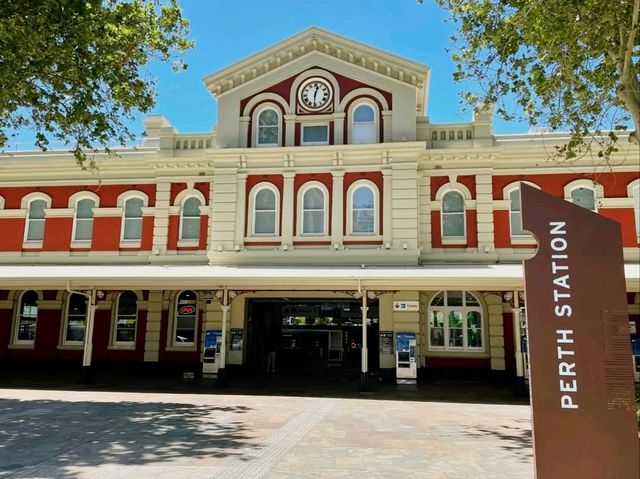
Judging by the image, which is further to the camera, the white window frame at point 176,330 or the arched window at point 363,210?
the white window frame at point 176,330

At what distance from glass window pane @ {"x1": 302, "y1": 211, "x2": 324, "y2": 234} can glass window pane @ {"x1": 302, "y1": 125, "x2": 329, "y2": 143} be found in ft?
7.97

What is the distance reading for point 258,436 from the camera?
815 centimetres

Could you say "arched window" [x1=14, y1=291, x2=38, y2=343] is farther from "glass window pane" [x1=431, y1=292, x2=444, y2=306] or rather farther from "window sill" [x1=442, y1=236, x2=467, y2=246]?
"window sill" [x1=442, y1=236, x2=467, y2=246]

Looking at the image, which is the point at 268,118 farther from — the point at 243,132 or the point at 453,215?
the point at 453,215

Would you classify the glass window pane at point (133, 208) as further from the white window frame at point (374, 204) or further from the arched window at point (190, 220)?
the white window frame at point (374, 204)

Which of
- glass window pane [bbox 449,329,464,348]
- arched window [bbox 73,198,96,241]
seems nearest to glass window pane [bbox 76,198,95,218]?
arched window [bbox 73,198,96,241]

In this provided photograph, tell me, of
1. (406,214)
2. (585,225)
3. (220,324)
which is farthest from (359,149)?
(585,225)

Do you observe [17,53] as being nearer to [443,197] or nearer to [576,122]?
[576,122]

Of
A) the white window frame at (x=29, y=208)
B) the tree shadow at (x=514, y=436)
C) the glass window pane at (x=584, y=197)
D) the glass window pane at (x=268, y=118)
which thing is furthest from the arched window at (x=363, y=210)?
the white window frame at (x=29, y=208)

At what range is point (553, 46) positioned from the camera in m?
8.86

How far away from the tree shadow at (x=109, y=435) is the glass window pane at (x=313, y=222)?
7.00 m

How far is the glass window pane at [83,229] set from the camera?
18.3m

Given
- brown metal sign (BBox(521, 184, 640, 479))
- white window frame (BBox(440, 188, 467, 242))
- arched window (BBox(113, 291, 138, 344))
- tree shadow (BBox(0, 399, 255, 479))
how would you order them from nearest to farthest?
brown metal sign (BBox(521, 184, 640, 479)) < tree shadow (BBox(0, 399, 255, 479)) < white window frame (BBox(440, 188, 467, 242)) < arched window (BBox(113, 291, 138, 344))

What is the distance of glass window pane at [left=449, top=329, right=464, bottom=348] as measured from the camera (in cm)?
1653
